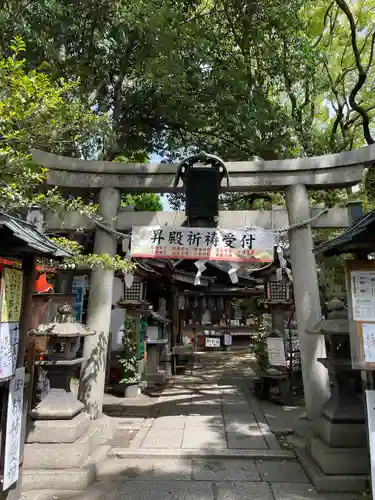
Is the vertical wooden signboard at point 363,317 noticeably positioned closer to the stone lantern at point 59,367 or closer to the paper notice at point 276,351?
the stone lantern at point 59,367

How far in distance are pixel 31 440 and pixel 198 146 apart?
1107 centimetres

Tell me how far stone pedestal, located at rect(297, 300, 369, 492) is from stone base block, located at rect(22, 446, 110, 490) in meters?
2.96

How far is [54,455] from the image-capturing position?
485 cm

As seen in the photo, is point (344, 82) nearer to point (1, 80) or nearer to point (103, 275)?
point (103, 275)

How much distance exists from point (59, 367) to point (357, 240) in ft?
14.5

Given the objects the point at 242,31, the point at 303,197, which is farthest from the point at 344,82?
the point at 303,197

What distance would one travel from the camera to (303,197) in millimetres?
6621

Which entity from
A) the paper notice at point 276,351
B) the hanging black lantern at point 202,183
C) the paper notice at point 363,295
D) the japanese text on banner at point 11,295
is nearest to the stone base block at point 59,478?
the japanese text on banner at point 11,295

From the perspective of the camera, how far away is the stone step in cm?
559

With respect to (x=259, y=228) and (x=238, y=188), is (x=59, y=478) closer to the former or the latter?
(x=259, y=228)

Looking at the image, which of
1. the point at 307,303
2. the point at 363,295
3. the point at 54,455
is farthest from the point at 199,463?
the point at 363,295

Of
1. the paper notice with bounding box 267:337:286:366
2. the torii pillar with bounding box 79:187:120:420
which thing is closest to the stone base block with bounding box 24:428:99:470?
the torii pillar with bounding box 79:187:120:420

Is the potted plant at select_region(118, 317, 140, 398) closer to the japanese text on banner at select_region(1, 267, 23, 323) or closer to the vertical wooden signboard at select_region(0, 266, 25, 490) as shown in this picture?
the vertical wooden signboard at select_region(0, 266, 25, 490)

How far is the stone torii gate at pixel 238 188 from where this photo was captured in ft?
20.5
